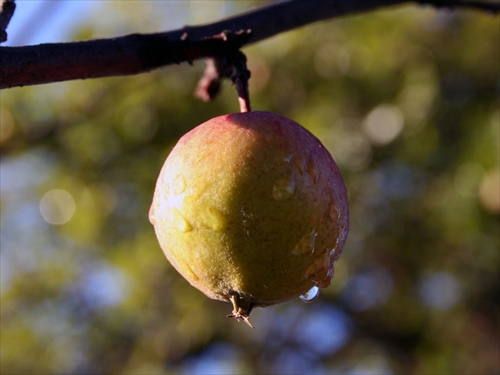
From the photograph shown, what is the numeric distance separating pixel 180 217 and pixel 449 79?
2.68m

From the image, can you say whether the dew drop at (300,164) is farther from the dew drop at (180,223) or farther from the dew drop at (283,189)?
the dew drop at (180,223)

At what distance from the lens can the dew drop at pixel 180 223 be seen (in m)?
0.85

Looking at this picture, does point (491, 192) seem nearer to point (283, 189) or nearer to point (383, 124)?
point (383, 124)

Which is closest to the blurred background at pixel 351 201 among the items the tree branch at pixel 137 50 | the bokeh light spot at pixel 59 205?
the bokeh light spot at pixel 59 205

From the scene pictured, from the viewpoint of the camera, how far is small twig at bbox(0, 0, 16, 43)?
864mm

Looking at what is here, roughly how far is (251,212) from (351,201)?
2.51 metres

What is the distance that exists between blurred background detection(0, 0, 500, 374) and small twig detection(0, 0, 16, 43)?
229 centimetres

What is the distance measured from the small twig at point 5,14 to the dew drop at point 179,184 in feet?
1.05

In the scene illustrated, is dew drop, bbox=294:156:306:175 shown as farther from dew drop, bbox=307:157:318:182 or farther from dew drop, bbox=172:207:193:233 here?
dew drop, bbox=172:207:193:233

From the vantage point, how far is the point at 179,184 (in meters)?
0.87

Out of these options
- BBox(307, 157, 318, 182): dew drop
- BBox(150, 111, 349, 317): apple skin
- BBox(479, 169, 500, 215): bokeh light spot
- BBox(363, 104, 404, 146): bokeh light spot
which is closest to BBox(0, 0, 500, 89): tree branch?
BBox(150, 111, 349, 317): apple skin

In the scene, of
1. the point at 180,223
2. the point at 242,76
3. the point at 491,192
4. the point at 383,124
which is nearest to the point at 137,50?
the point at 242,76

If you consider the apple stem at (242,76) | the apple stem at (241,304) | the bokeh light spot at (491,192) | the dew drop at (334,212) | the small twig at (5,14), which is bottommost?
the bokeh light spot at (491,192)

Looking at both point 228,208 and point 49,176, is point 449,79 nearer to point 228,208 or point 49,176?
point 49,176
